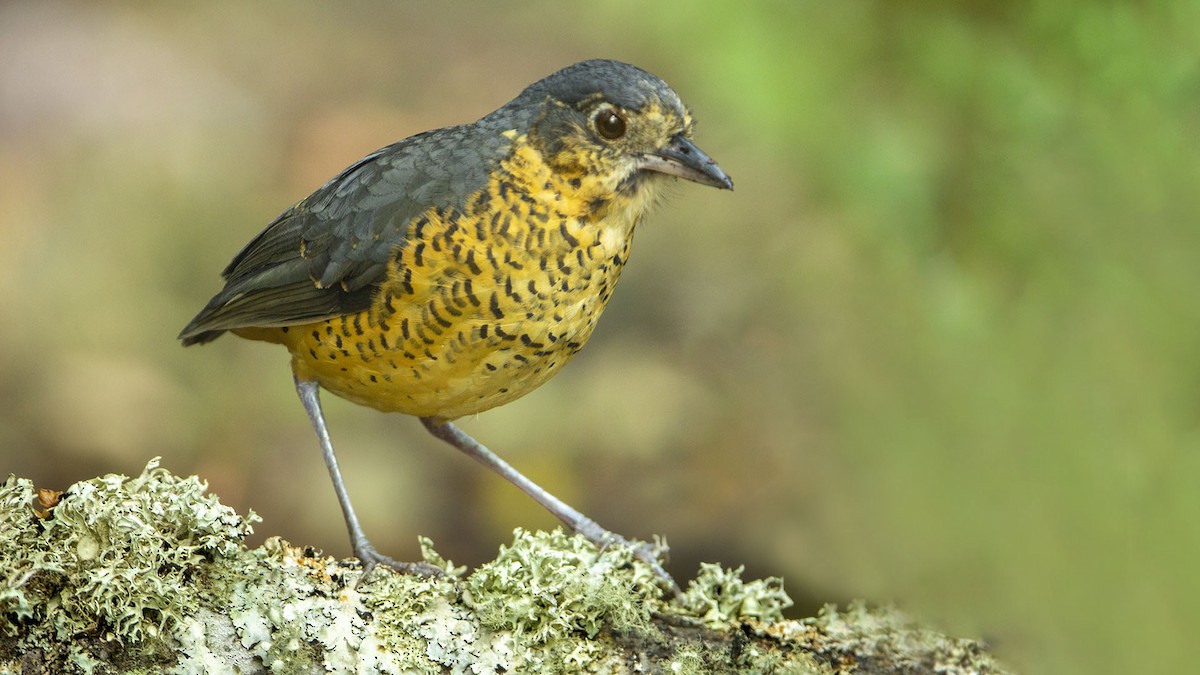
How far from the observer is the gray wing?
117 inches

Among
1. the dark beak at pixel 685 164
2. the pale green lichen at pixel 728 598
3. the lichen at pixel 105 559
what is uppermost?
the dark beak at pixel 685 164

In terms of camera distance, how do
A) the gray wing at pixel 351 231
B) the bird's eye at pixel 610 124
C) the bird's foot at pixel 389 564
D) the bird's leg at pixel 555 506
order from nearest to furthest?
the bird's foot at pixel 389 564 → the bird's eye at pixel 610 124 → the gray wing at pixel 351 231 → the bird's leg at pixel 555 506

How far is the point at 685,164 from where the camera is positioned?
112 inches

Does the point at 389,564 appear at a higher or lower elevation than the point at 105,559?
higher

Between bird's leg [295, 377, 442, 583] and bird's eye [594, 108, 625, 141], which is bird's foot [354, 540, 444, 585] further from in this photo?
bird's eye [594, 108, 625, 141]

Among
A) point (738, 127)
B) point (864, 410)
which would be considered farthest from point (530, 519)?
point (864, 410)

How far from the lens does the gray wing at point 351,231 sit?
2969 millimetres

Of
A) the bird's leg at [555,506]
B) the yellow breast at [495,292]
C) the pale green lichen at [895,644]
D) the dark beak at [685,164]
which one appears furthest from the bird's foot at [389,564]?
the dark beak at [685,164]

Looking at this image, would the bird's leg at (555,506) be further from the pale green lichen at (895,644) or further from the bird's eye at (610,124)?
the bird's eye at (610,124)

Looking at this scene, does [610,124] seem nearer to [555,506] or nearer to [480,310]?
[480,310]

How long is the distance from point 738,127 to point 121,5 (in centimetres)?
367

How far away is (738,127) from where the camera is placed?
222 inches

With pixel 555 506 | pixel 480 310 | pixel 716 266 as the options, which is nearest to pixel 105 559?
pixel 480 310

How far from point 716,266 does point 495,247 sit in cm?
361
